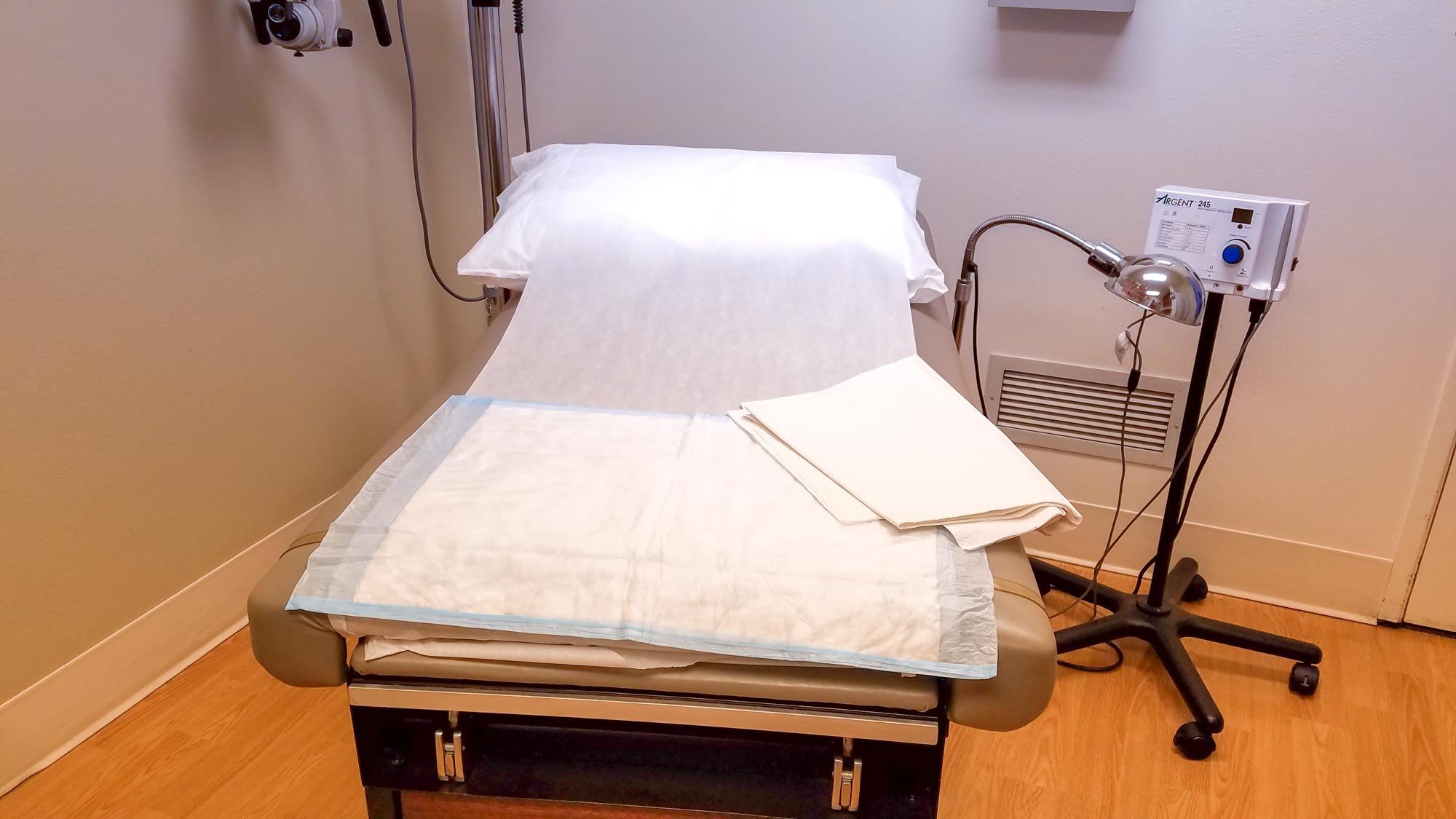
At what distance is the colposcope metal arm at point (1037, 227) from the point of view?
143 centimetres

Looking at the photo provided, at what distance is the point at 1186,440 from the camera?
5.36 ft

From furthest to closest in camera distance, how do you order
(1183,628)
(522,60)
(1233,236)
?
(522,60), (1183,628), (1233,236)

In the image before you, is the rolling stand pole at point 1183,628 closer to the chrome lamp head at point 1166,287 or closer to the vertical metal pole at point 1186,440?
the vertical metal pole at point 1186,440

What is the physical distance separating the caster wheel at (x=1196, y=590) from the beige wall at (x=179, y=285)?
178cm

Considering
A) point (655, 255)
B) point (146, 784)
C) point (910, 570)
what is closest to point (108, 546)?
point (146, 784)

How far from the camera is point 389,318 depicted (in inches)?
86.1

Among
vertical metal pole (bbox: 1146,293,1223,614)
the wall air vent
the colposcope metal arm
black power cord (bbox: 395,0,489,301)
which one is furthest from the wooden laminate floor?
black power cord (bbox: 395,0,489,301)

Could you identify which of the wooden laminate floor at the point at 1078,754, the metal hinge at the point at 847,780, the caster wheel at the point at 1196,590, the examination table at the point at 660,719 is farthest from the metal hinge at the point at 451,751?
the caster wheel at the point at 1196,590

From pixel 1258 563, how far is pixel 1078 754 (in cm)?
72

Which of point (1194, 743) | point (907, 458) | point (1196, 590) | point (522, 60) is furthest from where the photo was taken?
point (522, 60)

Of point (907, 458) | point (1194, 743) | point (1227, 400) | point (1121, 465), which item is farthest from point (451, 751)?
point (1121, 465)

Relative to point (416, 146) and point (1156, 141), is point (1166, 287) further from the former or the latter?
point (416, 146)

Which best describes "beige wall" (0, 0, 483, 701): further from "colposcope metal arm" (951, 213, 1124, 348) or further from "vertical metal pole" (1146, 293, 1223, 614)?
"vertical metal pole" (1146, 293, 1223, 614)

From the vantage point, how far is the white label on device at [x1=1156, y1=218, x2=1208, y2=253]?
1.48 m
